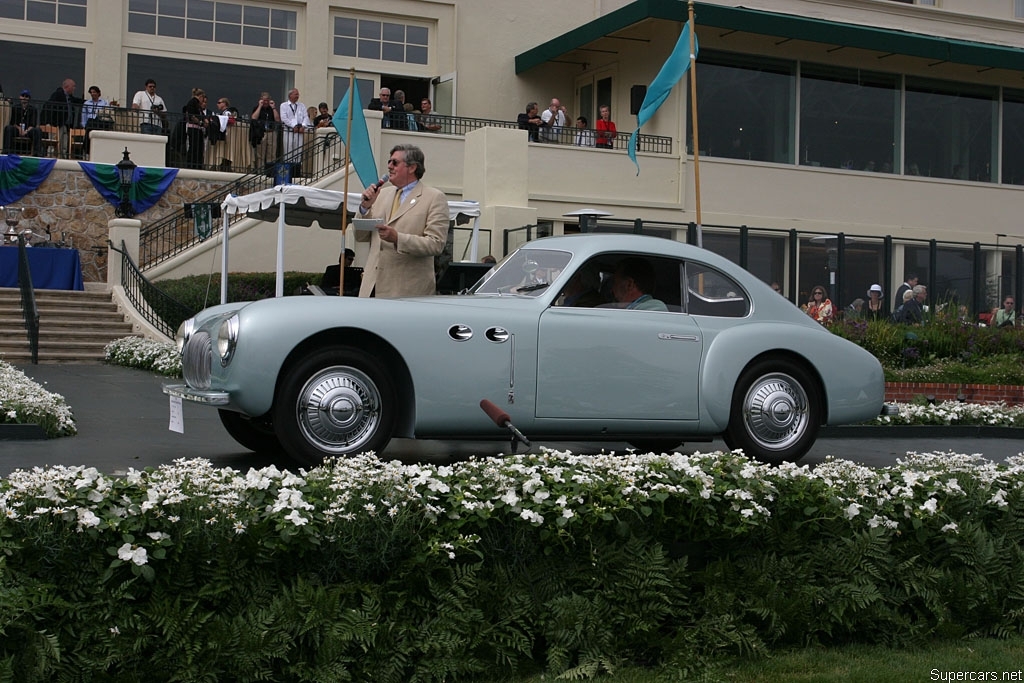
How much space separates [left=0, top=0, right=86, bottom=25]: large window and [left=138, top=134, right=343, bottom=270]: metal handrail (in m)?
5.82

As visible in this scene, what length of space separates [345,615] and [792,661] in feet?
6.06

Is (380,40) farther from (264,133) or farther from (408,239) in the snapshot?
(408,239)

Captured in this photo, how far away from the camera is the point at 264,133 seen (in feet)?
84.9

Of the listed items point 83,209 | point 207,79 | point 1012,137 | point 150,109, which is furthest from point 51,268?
point 1012,137

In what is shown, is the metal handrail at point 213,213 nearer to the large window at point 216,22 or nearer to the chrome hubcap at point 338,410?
the large window at point 216,22

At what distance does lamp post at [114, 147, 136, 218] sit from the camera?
23.8 m

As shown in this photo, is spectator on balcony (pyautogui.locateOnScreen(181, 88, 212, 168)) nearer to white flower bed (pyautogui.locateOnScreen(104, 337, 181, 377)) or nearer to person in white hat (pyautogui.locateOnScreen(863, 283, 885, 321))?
white flower bed (pyautogui.locateOnScreen(104, 337, 181, 377))

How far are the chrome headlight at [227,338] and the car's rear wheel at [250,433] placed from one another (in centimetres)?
110

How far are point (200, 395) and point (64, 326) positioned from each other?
47.6ft

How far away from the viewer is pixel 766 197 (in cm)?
2812

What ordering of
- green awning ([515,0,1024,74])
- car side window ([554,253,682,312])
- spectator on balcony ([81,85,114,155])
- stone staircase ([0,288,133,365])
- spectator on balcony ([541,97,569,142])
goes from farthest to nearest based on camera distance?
1. spectator on balcony ([541,97,569,142])
2. green awning ([515,0,1024,74])
3. spectator on balcony ([81,85,114,155])
4. stone staircase ([0,288,133,365])
5. car side window ([554,253,682,312])

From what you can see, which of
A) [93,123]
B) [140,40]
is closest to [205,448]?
[93,123]

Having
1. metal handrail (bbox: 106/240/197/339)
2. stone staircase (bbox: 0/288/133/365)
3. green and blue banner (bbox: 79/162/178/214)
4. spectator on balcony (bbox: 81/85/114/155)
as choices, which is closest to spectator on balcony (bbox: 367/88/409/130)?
green and blue banner (bbox: 79/162/178/214)

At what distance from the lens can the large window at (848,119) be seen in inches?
1144
